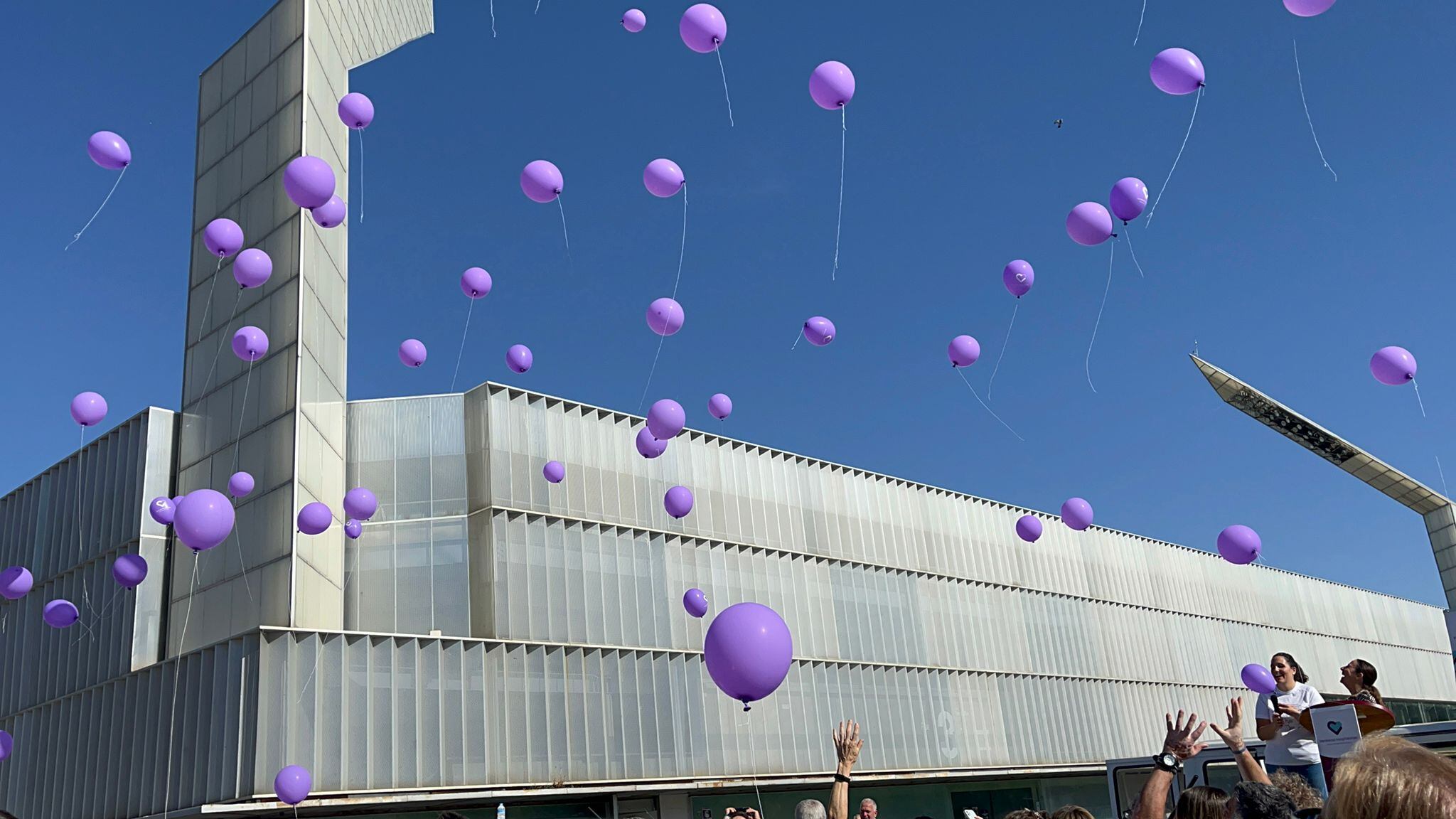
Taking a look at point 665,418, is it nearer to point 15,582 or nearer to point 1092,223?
point 1092,223

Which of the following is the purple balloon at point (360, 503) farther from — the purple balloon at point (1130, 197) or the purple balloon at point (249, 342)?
the purple balloon at point (1130, 197)

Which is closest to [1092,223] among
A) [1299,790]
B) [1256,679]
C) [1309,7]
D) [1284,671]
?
[1309,7]

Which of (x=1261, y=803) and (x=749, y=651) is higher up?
(x=749, y=651)

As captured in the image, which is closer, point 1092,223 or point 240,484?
point 1092,223

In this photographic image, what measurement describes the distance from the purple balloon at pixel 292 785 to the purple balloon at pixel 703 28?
1163 cm

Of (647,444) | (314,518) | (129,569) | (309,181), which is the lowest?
(129,569)

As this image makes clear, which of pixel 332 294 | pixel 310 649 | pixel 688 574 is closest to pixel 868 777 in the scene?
pixel 688 574

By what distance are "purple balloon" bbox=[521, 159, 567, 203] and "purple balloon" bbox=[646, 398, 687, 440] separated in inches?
161

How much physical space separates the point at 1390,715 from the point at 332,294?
22.2 meters

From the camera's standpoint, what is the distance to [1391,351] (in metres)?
13.4

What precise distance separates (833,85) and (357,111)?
21.7 feet

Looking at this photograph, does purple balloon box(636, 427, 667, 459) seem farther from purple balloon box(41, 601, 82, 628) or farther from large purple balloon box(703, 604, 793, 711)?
large purple balloon box(703, 604, 793, 711)

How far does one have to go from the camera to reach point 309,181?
13.9 m

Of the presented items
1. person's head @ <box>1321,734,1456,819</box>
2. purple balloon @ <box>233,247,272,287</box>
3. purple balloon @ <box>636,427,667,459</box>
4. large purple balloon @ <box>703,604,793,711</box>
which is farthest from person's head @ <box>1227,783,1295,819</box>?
purple balloon @ <box>636,427,667,459</box>
